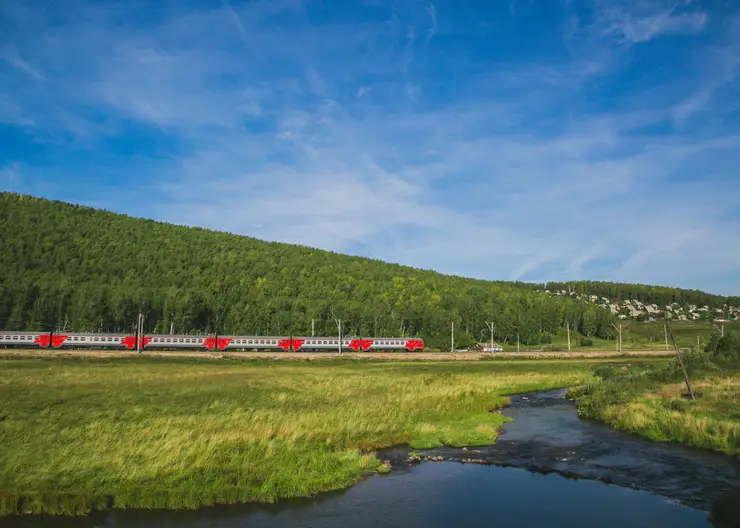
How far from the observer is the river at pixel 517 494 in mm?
18766

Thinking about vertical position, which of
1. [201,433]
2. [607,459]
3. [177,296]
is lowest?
[607,459]

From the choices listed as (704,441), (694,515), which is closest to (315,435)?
(694,515)

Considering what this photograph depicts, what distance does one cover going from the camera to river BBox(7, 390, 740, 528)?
18766 mm

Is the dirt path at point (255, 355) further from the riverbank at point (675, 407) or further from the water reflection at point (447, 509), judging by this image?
the water reflection at point (447, 509)

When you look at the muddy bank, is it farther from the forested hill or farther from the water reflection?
the forested hill

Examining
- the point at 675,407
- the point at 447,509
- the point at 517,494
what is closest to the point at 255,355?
the point at 675,407

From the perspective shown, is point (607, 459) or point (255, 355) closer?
point (607, 459)

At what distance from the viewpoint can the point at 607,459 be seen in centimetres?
2778

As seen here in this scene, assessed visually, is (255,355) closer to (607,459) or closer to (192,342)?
(192,342)

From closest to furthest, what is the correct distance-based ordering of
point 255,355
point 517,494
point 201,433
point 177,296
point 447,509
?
point 447,509 → point 517,494 → point 201,433 → point 255,355 → point 177,296

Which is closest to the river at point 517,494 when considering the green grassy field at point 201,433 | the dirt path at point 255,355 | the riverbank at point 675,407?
the green grassy field at point 201,433

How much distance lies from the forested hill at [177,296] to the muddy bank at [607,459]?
120 metres

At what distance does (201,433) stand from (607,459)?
21774mm

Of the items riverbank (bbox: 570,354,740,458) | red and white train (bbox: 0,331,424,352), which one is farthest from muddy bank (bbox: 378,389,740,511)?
red and white train (bbox: 0,331,424,352)
